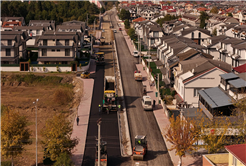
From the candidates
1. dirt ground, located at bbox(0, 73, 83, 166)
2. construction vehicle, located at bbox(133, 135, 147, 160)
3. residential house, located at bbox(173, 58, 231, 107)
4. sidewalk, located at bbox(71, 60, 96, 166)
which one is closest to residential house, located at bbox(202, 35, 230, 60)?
sidewalk, located at bbox(71, 60, 96, 166)

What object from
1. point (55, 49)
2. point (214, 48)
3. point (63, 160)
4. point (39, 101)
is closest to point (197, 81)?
point (63, 160)

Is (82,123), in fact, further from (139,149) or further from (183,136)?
(183,136)

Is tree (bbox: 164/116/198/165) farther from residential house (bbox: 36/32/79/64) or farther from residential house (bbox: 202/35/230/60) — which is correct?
residential house (bbox: 202/35/230/60)

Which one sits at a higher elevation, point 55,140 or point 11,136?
point 11,136

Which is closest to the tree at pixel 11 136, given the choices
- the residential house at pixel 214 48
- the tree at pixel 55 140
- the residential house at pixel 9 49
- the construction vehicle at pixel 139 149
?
the tree at pixel 55 140

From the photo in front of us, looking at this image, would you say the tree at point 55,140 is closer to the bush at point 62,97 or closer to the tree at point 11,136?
the tree at point 11,136

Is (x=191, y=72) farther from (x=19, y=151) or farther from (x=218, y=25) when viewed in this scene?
(x=218, y=25)
